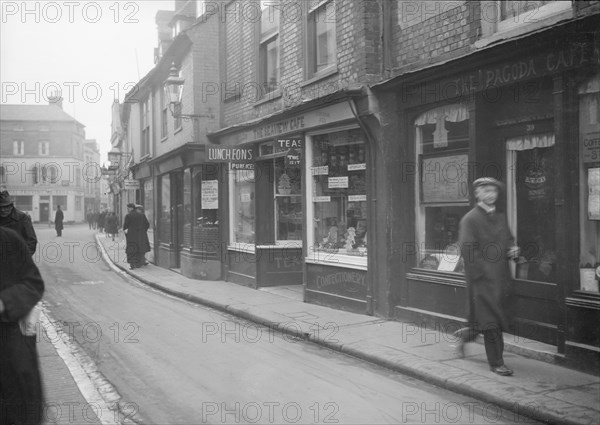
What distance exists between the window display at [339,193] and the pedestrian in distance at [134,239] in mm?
8976

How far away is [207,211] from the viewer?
1538cm

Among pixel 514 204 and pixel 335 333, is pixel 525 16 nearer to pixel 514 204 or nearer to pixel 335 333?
pixel 514 204

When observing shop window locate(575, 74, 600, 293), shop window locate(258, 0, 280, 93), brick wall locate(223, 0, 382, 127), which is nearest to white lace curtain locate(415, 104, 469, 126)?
brick wall locate(223, 0, 382, 127)

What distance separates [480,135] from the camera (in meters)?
7.76

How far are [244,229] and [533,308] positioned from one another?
8.29 meters

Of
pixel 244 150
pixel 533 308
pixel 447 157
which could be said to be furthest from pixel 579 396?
pixel 244 150

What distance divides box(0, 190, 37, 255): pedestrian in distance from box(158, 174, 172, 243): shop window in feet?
35.8

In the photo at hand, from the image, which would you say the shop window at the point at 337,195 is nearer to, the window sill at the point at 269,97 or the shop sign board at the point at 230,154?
the window sill at the point at 269,97

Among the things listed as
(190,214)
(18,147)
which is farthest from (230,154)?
(18,147)

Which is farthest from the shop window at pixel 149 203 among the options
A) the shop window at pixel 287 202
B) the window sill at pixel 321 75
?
the window sill at pixel 321 75

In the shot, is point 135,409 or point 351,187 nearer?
point 135,409

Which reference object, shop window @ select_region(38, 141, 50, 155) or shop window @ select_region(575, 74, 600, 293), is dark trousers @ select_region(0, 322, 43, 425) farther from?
shop window @ select_region(38, 141, 50, 155)

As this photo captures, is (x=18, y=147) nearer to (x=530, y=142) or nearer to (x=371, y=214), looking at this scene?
(x=371, y=214)

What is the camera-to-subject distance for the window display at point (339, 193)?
10023mm
